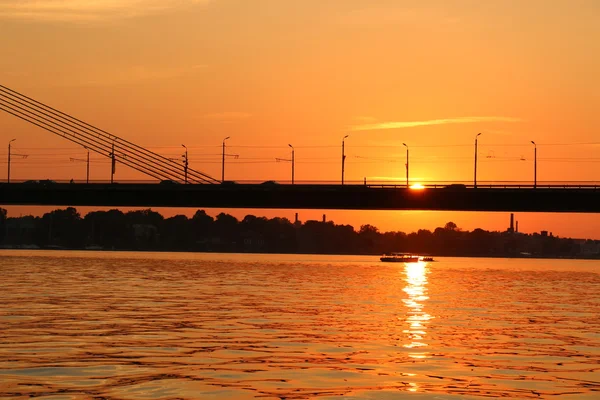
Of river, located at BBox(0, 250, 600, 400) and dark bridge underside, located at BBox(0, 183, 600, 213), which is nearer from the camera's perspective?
river, located at BBox(0, 250, 600, 400)

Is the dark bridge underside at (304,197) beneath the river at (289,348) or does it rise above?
above

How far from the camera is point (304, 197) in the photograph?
14550 centimetres

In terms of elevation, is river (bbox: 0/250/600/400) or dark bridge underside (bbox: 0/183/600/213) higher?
dark bridge underside (bbox: 0/183/600/213)

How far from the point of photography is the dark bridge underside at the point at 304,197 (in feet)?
438

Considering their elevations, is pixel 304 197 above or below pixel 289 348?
above

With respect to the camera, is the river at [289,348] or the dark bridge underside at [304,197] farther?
the dark bridge underside at [304,197]

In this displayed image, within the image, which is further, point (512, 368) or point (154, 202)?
point (154, 202)

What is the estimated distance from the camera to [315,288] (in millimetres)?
86000

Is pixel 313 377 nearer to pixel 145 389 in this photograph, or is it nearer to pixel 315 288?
pixel 145 389

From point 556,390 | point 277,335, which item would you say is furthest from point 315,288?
point 556,390

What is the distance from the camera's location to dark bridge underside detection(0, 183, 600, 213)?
134m

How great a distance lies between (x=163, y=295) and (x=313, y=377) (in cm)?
4134

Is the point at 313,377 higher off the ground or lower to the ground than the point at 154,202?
lower

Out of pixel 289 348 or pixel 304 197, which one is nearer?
pixel 289 348
